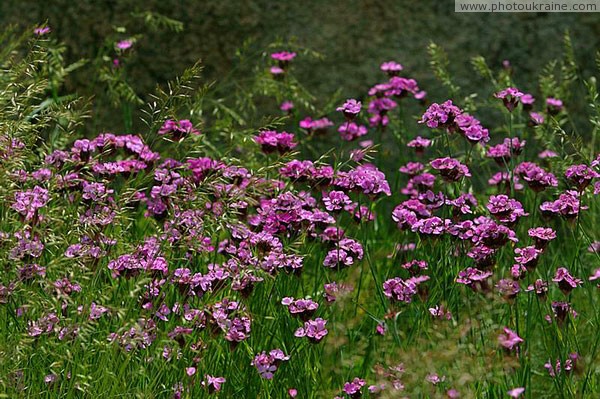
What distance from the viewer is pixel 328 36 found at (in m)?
4.14

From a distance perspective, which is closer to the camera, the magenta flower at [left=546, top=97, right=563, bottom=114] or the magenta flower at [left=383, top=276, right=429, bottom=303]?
the magenta flower at [left=383, top=276, right=429, bottom=303]

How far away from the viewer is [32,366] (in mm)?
2068

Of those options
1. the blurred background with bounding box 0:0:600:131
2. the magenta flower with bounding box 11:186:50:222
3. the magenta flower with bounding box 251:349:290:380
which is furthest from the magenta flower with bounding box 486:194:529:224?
the blurred background with bounding box 0:0:600:131

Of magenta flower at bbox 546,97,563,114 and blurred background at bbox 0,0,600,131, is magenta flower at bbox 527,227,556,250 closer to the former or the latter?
magenta flower at bbox 546,97,563,114

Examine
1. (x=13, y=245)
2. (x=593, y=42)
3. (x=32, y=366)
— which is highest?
(x=13, y=245)

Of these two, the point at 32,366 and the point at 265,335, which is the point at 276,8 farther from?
the point at 32,366

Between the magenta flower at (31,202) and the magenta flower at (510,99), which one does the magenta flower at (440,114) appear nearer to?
the magenta flower at (510,99)

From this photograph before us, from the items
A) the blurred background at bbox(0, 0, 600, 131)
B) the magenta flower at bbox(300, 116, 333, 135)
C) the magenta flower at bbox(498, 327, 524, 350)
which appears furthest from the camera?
the blurred background at bbox(0, 0, 600, 131)

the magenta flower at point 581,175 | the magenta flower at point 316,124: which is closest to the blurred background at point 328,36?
the magenta flower at point 316,124

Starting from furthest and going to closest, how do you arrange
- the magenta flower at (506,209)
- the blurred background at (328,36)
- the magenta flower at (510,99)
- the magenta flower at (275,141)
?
1. the blurred background at (328,36)
2. the magenta flower at (275,141)
3. the magenta flower at (510,99)
4. the magenta flower at (506,209)

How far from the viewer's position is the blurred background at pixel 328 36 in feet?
13.5

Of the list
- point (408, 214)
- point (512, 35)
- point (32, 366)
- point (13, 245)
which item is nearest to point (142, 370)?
point (32, 366)

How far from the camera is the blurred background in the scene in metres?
4.12

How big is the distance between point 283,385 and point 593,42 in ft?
8.40
